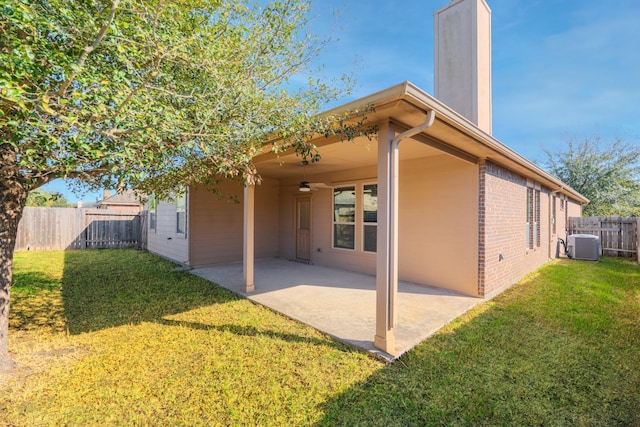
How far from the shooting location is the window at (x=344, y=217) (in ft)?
25.0

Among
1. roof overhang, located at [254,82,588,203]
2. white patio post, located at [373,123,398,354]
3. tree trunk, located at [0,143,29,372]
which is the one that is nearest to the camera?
tree trunk, located at [0,143,29,372]

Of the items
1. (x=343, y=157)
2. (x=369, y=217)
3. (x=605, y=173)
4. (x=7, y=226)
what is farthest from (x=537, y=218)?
(x=605, y=173)

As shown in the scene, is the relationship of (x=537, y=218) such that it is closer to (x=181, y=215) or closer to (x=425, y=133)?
(x=425, y=133)

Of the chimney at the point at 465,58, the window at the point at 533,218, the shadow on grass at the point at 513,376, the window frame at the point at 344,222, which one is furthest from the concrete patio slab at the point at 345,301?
the chimney at the point at 465,58

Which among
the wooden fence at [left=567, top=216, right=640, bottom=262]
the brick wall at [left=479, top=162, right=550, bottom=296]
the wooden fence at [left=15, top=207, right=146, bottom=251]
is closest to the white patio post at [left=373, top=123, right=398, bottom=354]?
the brick wall at [left=479, top=162, right=550, bottom=296]

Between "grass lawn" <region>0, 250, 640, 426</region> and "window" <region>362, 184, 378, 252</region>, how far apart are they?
2.91m

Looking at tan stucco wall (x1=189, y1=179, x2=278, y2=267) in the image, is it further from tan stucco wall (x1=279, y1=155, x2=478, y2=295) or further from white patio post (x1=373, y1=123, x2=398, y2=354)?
white patio post (x1=373, y1=123, x2=398, y2=354)

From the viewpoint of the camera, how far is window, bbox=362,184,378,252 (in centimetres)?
711

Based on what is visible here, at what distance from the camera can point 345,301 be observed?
5.04 meters

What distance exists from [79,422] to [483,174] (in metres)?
6.27

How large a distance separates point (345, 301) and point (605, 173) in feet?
73.3

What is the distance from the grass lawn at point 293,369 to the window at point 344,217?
3.54 metres

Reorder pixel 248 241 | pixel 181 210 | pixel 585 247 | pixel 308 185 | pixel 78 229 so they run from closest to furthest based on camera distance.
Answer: pixel 248 241 < pixel 308 185 < pixel 181 210 < pixel 585 247 < pixel 78 229

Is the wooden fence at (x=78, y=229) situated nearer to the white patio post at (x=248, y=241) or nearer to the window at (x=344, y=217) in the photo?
the white patio post at (x=248, y=241)
